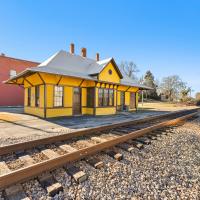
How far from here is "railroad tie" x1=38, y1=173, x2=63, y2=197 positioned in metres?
2.35

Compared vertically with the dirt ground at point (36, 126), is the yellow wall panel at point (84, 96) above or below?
above

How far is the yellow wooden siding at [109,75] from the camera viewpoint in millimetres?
13589

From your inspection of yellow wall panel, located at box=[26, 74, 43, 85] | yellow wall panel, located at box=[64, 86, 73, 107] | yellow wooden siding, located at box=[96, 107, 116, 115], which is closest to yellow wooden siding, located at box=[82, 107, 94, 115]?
yellow wooden siding, located at box=[96, 107, 116, 115]

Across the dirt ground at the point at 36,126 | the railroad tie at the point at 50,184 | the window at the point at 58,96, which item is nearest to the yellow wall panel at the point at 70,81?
the window at the point at 58,96

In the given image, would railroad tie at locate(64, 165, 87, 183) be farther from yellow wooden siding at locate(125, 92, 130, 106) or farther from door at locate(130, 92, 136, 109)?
door at locate(130, 92, 136, 109)

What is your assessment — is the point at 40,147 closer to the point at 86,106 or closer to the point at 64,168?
the point at 64,168

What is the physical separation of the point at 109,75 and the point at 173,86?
168ft

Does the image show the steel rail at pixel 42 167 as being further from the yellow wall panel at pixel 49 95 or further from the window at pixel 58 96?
the window at pixel 58 96

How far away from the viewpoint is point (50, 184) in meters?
2.52

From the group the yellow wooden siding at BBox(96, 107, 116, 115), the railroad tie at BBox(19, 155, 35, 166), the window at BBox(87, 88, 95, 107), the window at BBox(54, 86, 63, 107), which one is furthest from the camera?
the yellow wooden siding at BBox(96, 107, 116, 115)

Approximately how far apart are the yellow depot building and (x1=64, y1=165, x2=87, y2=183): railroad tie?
7986 mm

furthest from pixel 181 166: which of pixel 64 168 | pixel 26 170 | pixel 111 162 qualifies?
pixel 26 170

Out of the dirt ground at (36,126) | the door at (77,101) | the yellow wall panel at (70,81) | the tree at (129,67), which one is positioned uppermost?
the tree at (129,67)

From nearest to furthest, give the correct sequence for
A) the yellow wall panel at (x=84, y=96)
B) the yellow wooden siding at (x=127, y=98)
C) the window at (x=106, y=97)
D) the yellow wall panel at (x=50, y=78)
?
the yellow wall panel at (x=50, y=78), the yellow wall panel at (x=84, y=96), the window at (x=106, y=97), the yellow wooden siding at (x=127, y=98)
